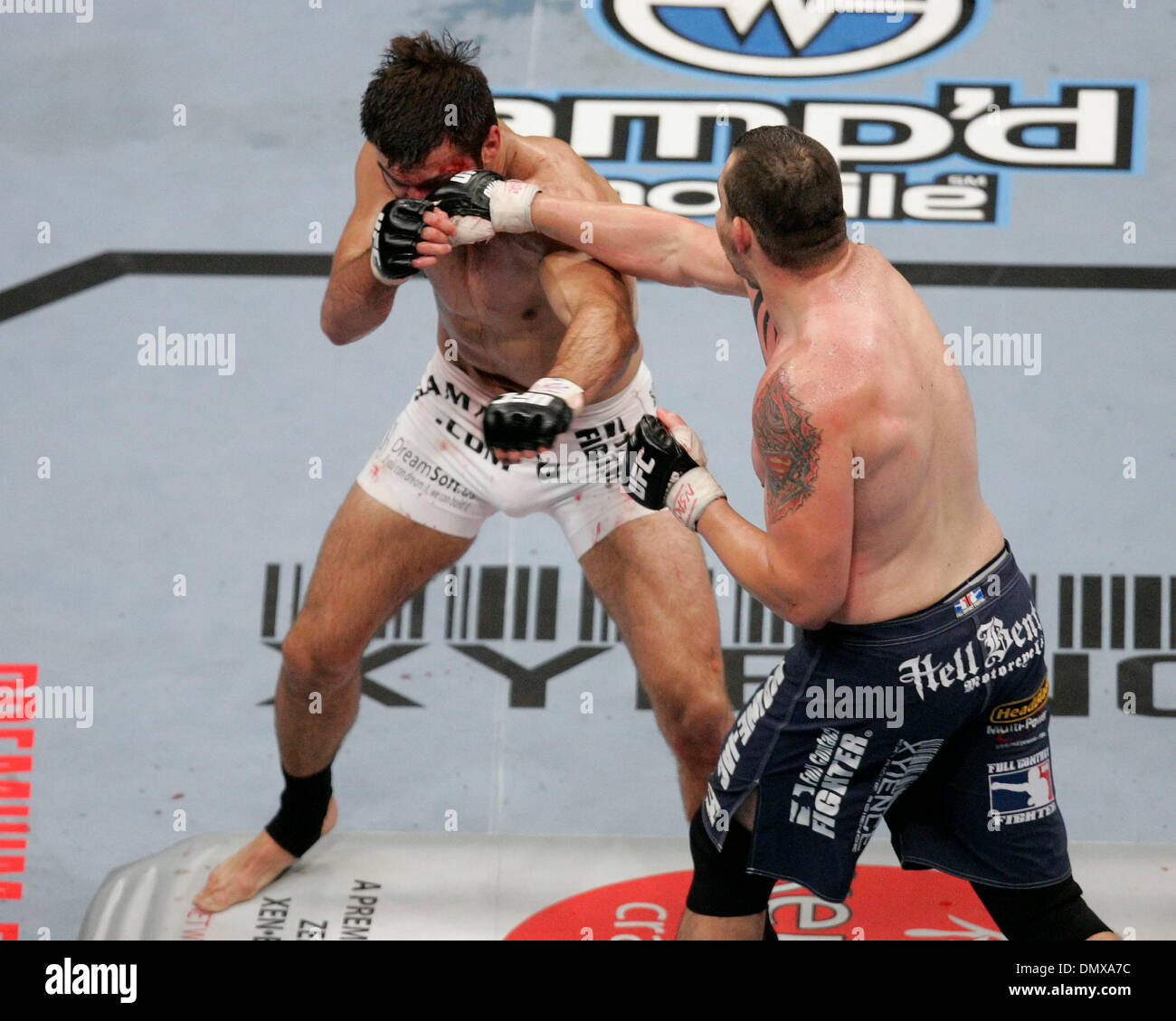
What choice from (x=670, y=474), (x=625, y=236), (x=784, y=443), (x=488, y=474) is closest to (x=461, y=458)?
(x=488, y=474)

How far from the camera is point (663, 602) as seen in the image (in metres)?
3.23

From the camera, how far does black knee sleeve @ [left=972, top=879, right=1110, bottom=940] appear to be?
8.98 feet

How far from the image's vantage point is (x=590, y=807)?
12.7 ft

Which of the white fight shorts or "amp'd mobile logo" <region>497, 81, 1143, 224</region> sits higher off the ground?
"amp'd mobile logo" <region>497, 81, 1143, 224</region>

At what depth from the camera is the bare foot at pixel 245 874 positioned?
3438 millimetres

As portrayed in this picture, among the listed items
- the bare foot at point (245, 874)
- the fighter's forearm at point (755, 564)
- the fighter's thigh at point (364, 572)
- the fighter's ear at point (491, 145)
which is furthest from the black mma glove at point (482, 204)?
the bare foot at point (245, 874)

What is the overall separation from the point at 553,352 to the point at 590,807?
4.15 feet

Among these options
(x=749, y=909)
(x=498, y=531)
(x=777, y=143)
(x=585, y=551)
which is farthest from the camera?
(x=498, y=531)

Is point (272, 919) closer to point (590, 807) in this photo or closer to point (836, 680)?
point (590, 807)

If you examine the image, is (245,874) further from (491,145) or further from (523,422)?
(491,145)

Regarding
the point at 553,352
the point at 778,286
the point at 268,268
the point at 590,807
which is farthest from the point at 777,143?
the point at 268,268

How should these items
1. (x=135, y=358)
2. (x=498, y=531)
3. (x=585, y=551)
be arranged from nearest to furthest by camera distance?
(x=585, y=551), (x=498, y=531), (x=135, y=358)

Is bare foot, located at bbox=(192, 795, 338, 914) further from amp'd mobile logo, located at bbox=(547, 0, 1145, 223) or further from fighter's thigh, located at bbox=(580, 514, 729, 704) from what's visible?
amp'd mobile logo, located at bbox=(547, 0, 1145, 223)

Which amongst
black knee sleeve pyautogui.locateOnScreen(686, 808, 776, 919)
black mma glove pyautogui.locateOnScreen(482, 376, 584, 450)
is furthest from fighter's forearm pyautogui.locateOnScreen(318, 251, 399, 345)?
black knee sleeve pyautogui.locateOnScreen(686, 808, 776, 919)
